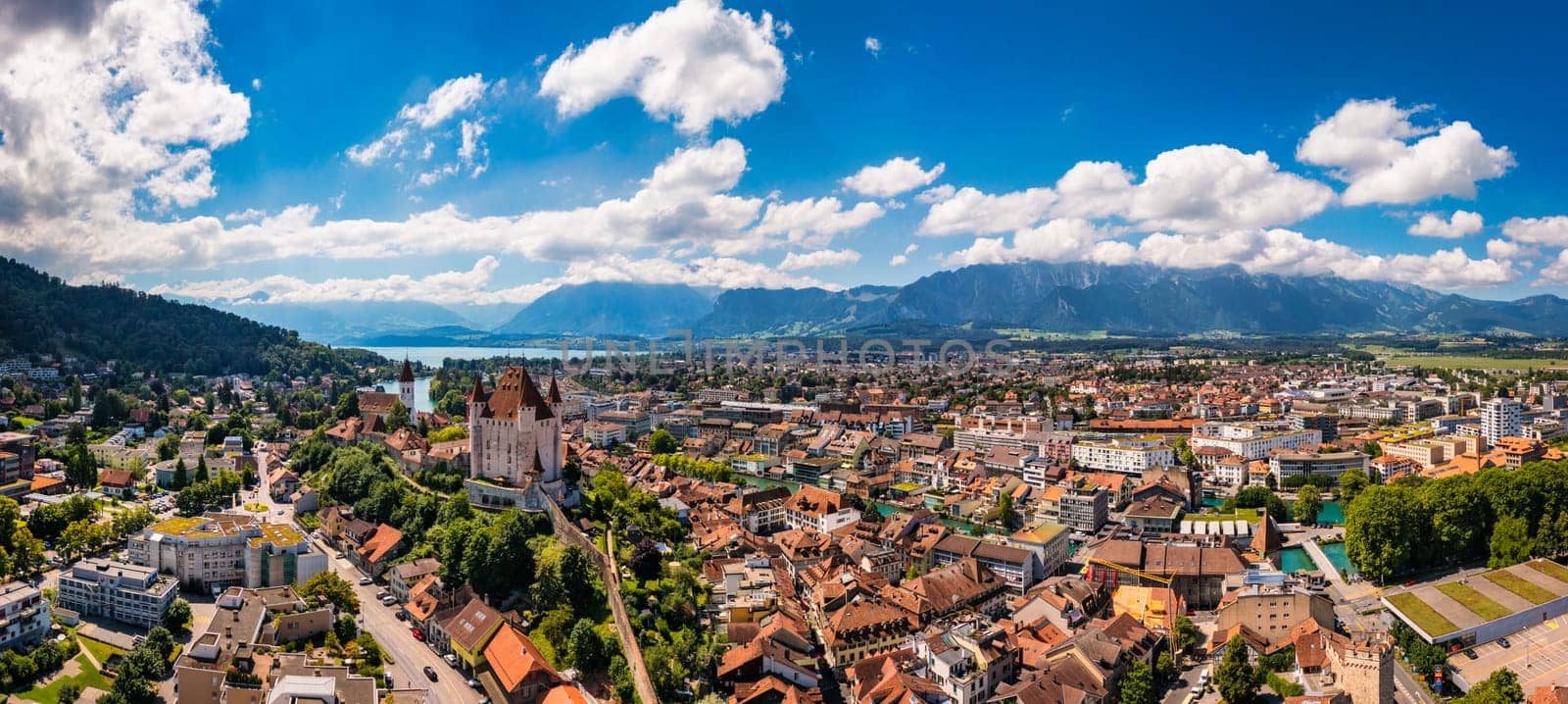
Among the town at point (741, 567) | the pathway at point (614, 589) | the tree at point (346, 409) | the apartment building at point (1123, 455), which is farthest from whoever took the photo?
Answer: the tree at point (346, 409)

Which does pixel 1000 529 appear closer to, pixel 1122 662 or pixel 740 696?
pixel 1122 662

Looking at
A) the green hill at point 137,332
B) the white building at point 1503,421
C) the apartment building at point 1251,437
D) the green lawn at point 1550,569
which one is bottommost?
the green lawn at point 1550,569

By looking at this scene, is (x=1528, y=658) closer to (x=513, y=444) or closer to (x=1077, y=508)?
(x=1077, y=508)

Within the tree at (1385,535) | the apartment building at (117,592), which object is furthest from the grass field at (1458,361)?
the apartment building at (117,592)

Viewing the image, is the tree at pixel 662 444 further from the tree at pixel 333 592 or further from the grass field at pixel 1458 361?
the grass field at pixel 1458 361

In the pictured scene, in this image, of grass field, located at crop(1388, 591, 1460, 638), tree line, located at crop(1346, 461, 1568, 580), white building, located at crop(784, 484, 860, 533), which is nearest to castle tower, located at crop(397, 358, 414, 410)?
white building, located at crop(784, 484, 860, 533)

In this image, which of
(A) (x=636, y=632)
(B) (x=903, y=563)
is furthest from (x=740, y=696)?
(B) (x=903, y=563)
